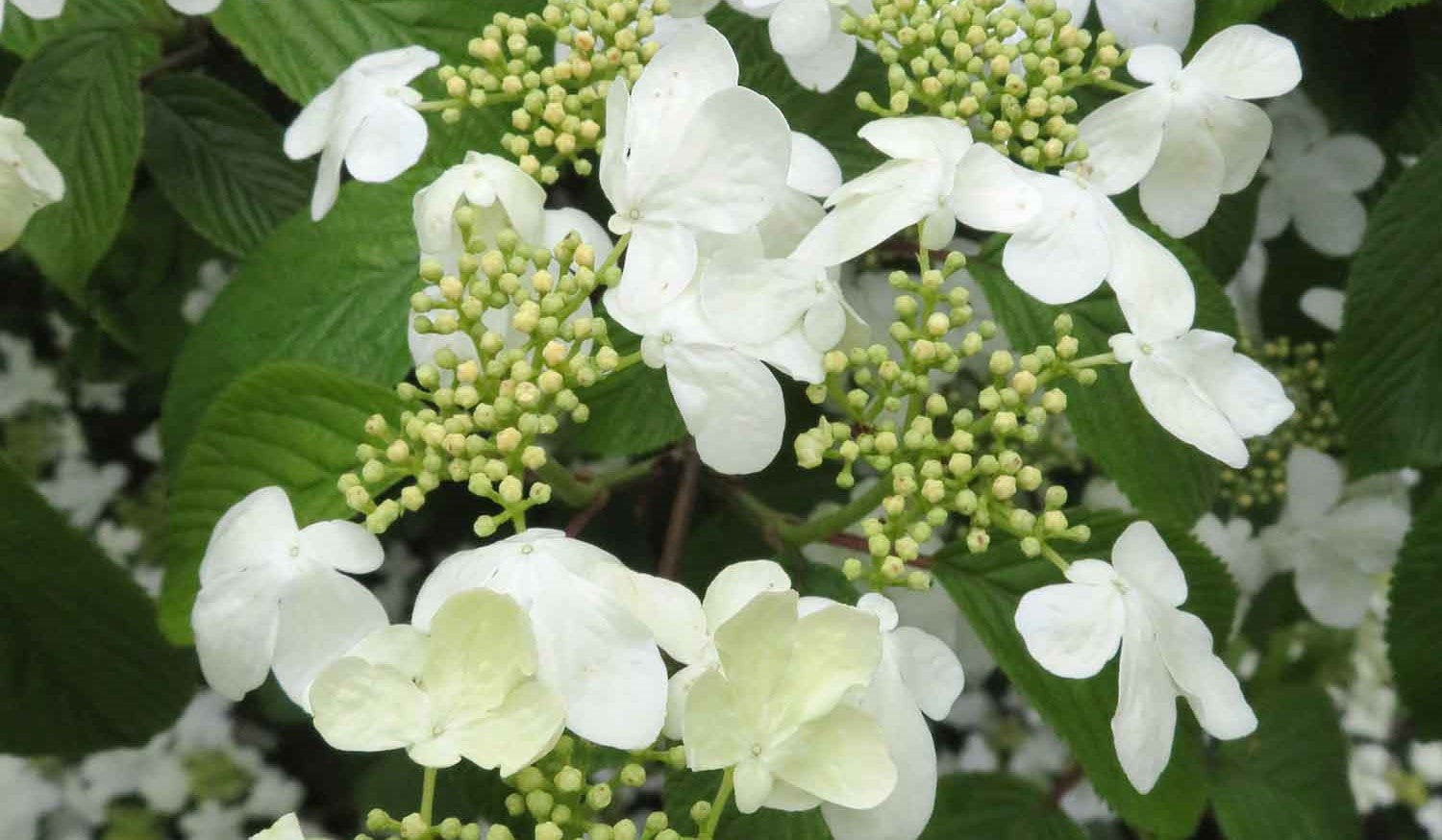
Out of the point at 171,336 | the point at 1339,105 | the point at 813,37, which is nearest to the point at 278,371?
the point at 813,37

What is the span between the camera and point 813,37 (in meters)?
0.74

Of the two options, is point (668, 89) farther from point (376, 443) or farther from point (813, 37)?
point (376, 443)

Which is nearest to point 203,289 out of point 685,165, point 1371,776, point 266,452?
point 266,452

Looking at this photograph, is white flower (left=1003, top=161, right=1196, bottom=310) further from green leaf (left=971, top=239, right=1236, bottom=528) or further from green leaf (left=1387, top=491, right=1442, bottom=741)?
green leaf (left=1387, top=491, right=1442, bottom=741)

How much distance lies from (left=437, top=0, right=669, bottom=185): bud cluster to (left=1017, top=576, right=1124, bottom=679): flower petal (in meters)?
0.33

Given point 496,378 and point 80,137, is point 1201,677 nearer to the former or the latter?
point 496,378

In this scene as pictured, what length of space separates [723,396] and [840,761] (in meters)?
0.18

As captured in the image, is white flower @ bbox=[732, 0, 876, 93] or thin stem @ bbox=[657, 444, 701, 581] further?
thin stem @ bbox=[657, 444, 701, 581]

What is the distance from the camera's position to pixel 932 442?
0.64 metres

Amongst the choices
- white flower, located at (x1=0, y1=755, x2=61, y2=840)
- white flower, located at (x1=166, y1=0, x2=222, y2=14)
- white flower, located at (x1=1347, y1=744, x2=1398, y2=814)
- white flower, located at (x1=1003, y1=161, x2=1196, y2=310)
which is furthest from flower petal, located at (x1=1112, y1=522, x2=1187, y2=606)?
white flower, located at (x1=0, y1=755, x2=61, y2=840)

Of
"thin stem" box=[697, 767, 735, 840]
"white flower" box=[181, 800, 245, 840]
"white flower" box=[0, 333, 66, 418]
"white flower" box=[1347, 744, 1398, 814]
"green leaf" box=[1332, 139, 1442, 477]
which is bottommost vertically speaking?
"white flower" box=[1347, 744, 1398, 814]

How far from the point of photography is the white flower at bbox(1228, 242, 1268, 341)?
1.27 m

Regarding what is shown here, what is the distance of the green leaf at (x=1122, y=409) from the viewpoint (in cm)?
79

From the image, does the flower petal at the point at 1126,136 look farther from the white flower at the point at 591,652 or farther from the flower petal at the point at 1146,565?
the white flower at the point at 591,652
